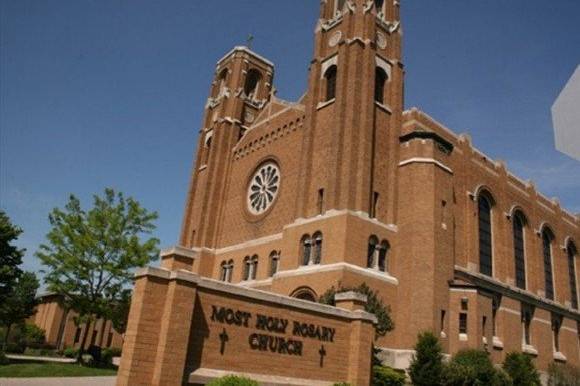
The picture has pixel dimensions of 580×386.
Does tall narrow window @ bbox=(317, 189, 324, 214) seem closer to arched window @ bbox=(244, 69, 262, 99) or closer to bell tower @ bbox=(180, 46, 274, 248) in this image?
bell tower @ bbox=(180, 46, 274, 248)

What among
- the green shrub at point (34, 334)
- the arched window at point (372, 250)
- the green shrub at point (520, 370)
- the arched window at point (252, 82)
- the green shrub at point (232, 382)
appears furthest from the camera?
the green shrub at point (34, 334)

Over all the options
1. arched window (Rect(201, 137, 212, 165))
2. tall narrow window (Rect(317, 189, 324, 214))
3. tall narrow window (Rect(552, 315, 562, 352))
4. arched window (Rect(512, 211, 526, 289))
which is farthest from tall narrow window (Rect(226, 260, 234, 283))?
tall narrow window (Rect(552, 315, 562, 352))

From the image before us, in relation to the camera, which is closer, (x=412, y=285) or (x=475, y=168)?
(x=412, y=285)

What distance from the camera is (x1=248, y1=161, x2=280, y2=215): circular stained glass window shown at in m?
36.4

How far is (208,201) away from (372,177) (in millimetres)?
15501

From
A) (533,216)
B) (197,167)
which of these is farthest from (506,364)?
(197,167)

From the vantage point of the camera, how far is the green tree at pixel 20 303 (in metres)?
41.0

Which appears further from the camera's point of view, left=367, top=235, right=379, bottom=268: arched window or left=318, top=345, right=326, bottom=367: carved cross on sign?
left=367, top=235, right=379, bottom=268: arched window

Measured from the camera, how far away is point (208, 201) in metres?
40.7

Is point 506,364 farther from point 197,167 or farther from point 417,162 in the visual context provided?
point 197,167

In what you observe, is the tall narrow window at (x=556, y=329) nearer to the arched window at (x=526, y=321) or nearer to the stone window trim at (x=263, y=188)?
the arched window at (x=526, y=321)

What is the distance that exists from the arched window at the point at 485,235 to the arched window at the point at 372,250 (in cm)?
1100

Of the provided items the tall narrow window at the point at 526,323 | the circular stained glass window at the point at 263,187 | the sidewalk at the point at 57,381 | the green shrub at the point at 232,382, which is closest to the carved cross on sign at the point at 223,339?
the green shrub at the point at 232,382

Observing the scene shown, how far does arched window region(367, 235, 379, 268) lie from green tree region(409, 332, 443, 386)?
632 cm
